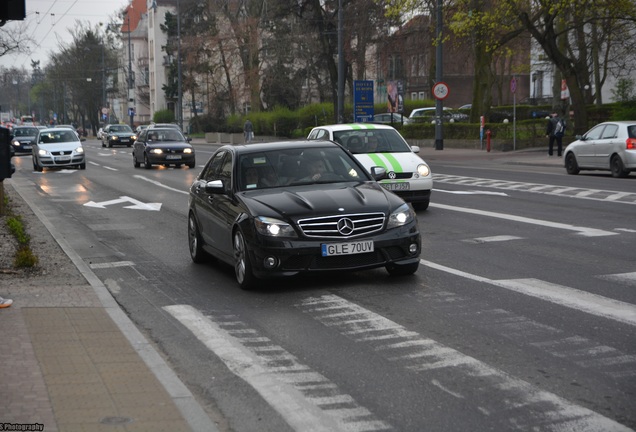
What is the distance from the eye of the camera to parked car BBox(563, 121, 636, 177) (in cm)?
2703

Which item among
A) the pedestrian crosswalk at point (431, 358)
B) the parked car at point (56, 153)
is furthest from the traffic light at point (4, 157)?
the parked car at point (56, 153)

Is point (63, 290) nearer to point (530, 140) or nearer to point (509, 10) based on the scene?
point (509, 10)

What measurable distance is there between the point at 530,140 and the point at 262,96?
140 ft

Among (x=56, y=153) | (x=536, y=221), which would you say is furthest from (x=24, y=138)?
(x=536, y=221)

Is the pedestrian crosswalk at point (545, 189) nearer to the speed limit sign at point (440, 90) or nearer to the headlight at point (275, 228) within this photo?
the headlight at point (275, 228)

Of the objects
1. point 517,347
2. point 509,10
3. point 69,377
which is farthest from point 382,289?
point 509,10

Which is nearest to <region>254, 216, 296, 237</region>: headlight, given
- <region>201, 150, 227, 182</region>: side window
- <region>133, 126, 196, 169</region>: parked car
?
<region>201, 150, 227, 182</region>: side window

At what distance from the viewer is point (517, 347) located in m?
7.31

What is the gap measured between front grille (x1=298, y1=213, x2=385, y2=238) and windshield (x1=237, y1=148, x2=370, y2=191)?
1220 millimetres

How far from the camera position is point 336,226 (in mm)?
9906

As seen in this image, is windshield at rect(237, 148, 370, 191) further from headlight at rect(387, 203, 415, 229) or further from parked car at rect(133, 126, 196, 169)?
parked car at rect(133, 126, 196, 169)

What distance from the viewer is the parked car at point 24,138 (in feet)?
177

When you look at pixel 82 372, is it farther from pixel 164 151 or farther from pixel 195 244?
pixel 164 151

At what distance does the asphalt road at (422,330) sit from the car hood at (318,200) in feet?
2.58
